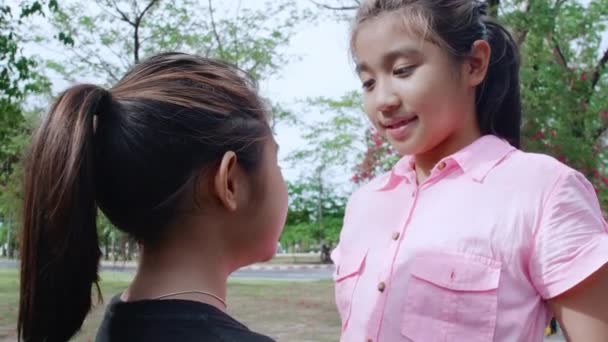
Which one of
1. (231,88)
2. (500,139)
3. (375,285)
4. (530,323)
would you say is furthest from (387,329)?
(231,88)

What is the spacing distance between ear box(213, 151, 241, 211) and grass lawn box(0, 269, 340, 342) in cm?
491

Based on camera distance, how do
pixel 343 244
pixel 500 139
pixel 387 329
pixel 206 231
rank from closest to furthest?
pixel 206 231, pixel 387 329, pixel 500 139, pixel 343 244

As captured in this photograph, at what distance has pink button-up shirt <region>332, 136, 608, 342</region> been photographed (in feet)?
4.16

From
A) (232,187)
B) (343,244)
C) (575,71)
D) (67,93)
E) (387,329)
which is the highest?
(575,71)

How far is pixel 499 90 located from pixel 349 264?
0.48 metres

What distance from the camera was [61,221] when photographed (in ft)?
3.14

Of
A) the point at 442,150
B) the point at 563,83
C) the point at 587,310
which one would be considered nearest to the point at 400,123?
the point at 442,150

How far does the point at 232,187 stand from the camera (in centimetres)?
107

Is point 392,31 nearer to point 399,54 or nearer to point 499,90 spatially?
point 399,54

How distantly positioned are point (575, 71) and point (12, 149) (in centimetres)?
761

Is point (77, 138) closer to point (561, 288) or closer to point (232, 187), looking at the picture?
point (232, 187)

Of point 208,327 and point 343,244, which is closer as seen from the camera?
point 208,327

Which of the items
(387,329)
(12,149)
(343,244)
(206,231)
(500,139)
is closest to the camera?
(206,231)

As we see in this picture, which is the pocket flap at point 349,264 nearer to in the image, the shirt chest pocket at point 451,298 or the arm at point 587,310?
the shirt chest pocket at point 451,298
